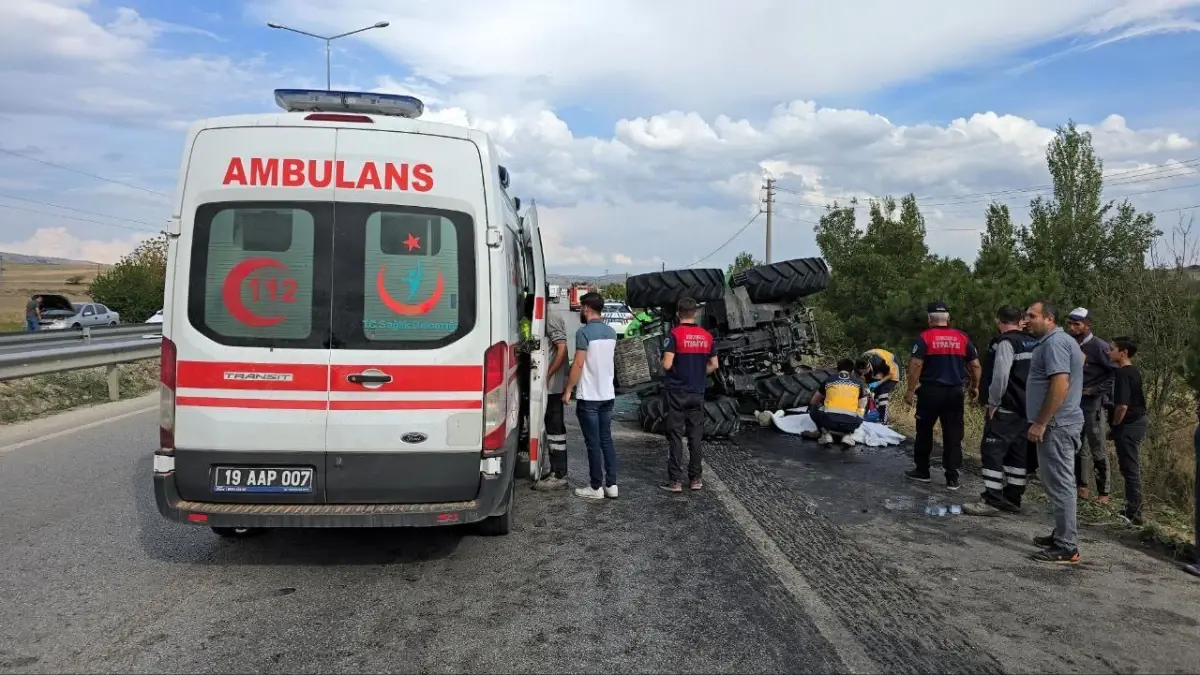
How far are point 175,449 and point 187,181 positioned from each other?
4.80 feet

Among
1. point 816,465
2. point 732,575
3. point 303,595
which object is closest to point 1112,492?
point 816,465

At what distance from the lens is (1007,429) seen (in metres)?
6.86

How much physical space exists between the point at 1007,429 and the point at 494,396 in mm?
4540

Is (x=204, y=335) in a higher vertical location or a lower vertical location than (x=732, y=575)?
higher

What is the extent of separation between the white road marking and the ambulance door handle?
2557 mm

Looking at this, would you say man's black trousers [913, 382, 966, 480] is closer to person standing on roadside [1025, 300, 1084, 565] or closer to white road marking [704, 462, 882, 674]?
person standing on roadside [1025, 300, 1084, 565]

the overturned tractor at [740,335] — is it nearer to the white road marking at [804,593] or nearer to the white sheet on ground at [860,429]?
the white sheet on ground at [860,429]

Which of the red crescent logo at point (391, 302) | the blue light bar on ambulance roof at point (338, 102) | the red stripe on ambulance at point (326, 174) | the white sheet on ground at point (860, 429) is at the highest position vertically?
the blue light bar on ambulance roof at point (338, 102)

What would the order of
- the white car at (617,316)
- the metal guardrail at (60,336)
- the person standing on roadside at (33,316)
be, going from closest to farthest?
the metal guardrail at (60,336) → the white car at (617,316) → the person standing on roadside at (33,316)

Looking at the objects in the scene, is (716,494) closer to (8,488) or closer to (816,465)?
(816,465)

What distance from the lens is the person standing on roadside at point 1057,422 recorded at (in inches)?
212

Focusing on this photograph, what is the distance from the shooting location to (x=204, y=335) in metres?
4.51

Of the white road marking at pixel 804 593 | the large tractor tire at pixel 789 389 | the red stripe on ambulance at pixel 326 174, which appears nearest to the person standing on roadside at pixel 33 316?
the large tractor tire at pixel 789 389

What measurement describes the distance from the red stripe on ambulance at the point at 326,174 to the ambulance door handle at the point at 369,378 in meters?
1.02
